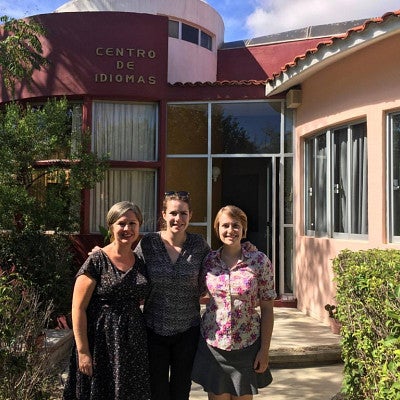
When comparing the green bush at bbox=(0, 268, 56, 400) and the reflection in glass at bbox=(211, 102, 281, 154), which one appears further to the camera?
the reflection in glass at bbox=(211, 102, 281, 154)

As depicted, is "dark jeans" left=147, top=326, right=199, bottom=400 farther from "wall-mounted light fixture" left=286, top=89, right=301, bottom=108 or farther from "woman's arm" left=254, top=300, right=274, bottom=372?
"wall-mounted light fixture" left=286, top=89, right=301, bottom=108

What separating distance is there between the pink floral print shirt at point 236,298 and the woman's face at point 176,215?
1.05ft

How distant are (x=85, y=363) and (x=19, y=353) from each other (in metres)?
0.49

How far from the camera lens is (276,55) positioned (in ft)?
36.4

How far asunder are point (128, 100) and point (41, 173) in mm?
1987

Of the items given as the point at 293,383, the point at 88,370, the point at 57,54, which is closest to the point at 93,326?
the point at 88,370

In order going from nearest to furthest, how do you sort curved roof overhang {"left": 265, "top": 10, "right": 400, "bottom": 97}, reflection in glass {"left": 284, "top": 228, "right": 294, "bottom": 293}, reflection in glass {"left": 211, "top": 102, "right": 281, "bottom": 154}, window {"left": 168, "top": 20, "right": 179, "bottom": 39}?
curved roof overhang {"left": 265, "top": 10, "right": 400, "bottom": 97}
reflection in glass {"left": 284, "top": 228, "right": 294, "bottom": 293}
reflection in glass {"left": 211, "top": 102, "right": 281, "bottom": 154}
window {"left": 168, "top": 20, "right": 179, "bottom": 39}

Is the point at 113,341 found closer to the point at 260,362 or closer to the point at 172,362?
the point at 172,362

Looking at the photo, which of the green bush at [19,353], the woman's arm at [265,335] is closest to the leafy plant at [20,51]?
the green bush at [19,353]

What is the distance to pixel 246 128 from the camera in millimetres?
8219

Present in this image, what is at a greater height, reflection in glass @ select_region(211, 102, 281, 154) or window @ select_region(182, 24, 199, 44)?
window @ select_region(182, 24, 199, 44)

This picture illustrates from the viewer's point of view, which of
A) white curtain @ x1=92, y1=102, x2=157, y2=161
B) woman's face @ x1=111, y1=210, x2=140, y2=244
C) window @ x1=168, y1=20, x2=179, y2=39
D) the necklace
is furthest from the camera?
window @ x1=168, y1=20, x2=179, y2=39

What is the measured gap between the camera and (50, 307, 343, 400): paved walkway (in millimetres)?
4430

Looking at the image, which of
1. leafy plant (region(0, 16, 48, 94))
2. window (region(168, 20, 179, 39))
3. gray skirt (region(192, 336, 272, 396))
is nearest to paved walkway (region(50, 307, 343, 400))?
gray skirt (region(192, 336, 272, 396))
